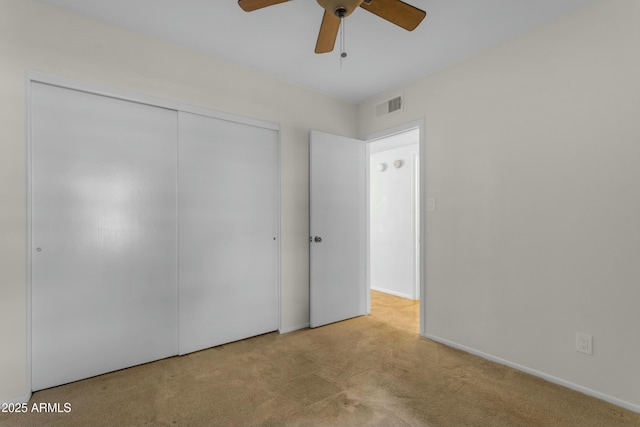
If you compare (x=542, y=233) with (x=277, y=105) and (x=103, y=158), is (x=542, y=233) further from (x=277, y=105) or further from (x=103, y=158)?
(x=103, y=158)

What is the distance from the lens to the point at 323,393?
2.07 m

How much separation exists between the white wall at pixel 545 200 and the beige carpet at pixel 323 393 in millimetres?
290

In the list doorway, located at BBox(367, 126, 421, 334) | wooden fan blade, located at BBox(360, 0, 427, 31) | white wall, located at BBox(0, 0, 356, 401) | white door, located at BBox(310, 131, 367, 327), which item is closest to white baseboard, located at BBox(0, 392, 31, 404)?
white wall, located at BBox(0, 0, 356, 401)

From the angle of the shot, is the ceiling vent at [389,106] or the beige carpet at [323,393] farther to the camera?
the ceiling vent at [389,106]

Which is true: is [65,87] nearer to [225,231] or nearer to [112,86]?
[112,86]

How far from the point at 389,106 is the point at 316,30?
4.39ft

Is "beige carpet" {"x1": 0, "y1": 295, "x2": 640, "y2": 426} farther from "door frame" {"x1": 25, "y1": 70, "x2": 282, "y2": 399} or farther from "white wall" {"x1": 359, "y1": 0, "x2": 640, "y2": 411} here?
"door frame" {"x1": 25, "y1": 70, "x2": 282, "y2": 399}

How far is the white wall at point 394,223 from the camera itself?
461 cm

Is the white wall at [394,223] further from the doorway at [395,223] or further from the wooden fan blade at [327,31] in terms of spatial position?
the wooden fan blade at [327,31]

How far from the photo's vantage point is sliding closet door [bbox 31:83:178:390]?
210 centimetres

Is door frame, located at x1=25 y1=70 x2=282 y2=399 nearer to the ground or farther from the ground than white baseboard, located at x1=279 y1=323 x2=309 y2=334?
farther from the ground

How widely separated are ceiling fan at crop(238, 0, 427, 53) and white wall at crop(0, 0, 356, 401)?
1.22m

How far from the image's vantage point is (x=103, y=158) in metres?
2.30

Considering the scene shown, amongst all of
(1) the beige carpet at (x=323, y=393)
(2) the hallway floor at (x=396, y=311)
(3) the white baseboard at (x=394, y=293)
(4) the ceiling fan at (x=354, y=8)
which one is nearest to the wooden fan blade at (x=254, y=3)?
(4) the ceiling fan at (x=354, y=8)
